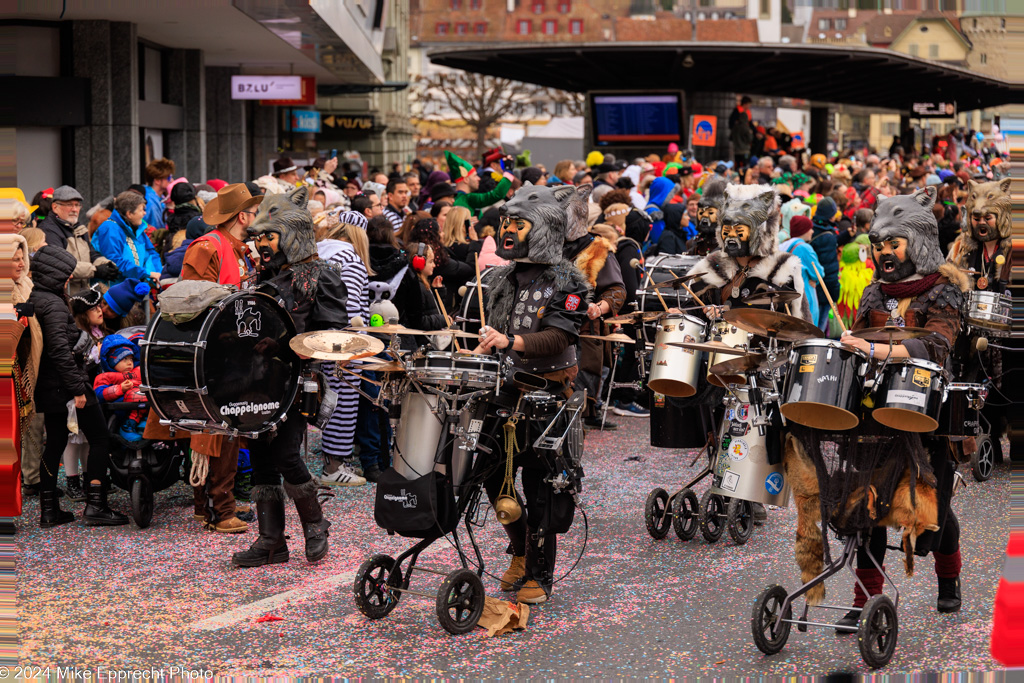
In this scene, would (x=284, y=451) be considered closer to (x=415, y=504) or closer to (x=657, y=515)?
(x=415, y=504)

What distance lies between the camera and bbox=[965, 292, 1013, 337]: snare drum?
22.9 feet

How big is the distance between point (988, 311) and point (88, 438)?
5555 millimetres

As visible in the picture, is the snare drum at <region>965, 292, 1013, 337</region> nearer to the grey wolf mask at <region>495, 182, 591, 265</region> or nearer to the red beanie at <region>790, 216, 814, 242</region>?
the grey wolf mask at <region>495, 182, 591, 265</region>

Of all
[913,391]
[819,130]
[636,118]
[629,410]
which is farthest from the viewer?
[819,130]

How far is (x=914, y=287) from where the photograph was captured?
5.38m

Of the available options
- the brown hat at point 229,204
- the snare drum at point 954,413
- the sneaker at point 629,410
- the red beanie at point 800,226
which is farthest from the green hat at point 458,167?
the snare drum at point 954,413

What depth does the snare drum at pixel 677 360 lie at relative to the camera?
6.69 m

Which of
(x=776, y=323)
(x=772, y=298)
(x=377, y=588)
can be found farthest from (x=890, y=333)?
(x=377, y=588)

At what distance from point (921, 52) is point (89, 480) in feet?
104

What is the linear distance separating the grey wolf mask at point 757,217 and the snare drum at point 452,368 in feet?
7.47

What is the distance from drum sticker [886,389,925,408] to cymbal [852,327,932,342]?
0.80 feet

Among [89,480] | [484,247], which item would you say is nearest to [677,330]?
[484,247]

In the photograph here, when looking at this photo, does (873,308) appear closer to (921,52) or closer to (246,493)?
(246,493)

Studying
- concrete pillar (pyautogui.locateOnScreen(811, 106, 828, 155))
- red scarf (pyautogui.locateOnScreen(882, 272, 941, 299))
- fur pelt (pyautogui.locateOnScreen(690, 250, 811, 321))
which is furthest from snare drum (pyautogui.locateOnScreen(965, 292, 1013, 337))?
concrete pillar (pyautogui.locateOnScreen(811, 106, 828, 155))
